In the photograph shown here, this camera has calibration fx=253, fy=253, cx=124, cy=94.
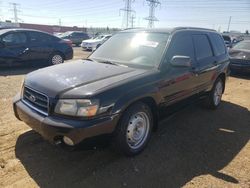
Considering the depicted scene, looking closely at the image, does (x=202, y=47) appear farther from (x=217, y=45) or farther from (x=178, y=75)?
(x=178, y=75)

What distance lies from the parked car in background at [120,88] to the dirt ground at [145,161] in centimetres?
35

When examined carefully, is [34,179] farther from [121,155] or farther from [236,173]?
[236,173]

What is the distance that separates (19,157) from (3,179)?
0.48 meters

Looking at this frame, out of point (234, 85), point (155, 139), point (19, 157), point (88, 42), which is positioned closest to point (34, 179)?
point (19, 157)

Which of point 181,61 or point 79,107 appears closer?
point 79,107

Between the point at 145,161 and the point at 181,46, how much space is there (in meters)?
2.09

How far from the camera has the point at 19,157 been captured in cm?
347

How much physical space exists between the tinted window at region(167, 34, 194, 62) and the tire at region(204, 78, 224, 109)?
4.90 feet

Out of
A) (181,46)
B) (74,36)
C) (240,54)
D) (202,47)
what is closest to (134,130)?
(181,46)

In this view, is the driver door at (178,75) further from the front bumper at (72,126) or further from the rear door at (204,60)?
the front bumper at (72,126)

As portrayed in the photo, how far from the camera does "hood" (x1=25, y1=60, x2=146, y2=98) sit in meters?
3.09

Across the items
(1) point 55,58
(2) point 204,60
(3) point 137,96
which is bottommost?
(1) point 55,58

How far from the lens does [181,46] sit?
173 inches

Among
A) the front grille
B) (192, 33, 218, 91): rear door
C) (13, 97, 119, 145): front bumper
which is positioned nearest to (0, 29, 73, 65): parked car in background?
the front grille
